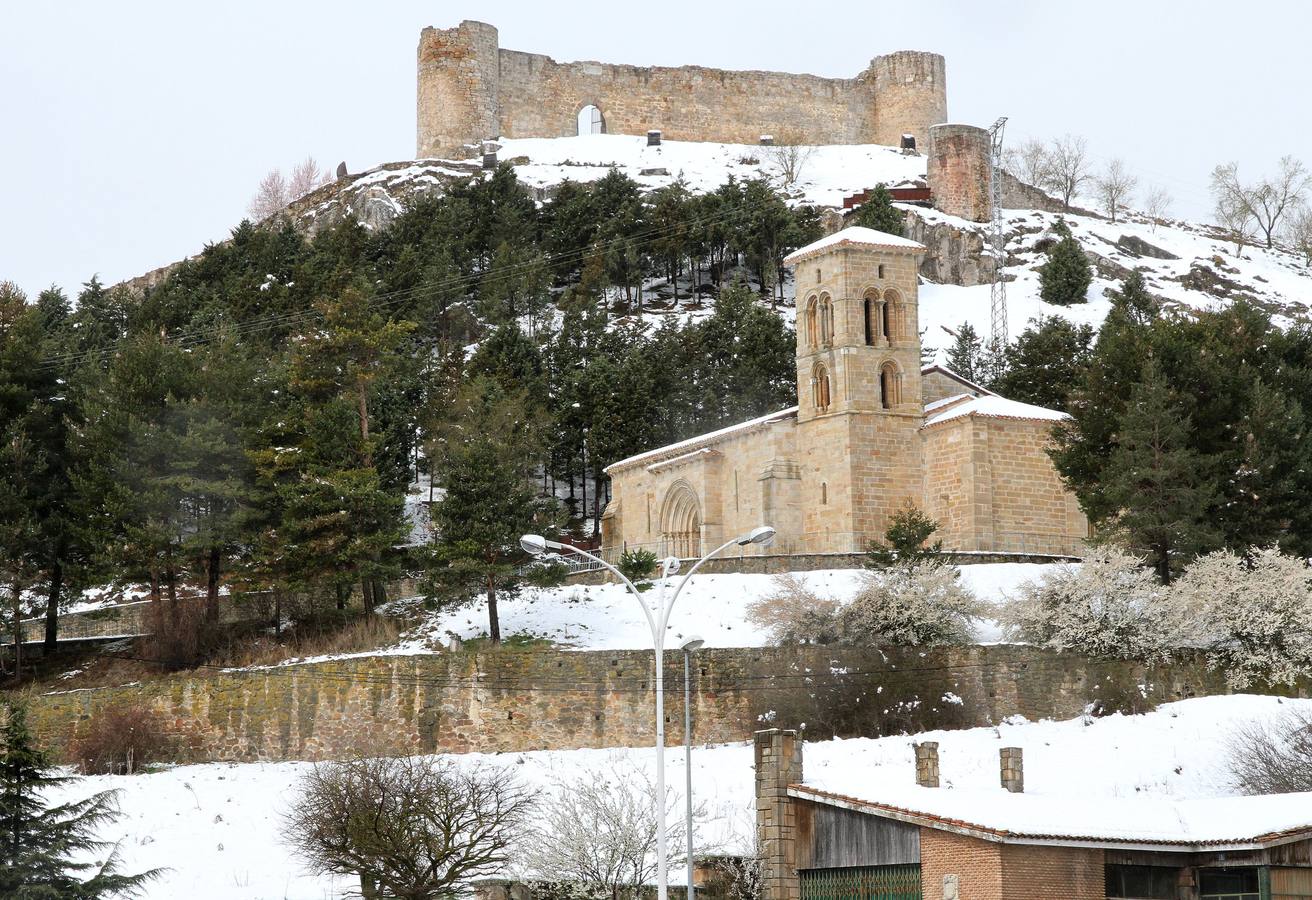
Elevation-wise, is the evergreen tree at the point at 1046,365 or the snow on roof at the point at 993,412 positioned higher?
the evergreen tree at the point at 1046,365

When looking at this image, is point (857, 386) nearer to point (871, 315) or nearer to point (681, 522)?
point (871, 315)

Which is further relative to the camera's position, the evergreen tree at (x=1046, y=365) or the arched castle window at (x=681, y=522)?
the evergreen tree at (x=1046, y=365)

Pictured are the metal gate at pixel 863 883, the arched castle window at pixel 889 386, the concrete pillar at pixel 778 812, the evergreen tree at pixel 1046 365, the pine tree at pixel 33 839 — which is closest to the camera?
the pine tree at pixel 33 839

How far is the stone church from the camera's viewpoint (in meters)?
52.3

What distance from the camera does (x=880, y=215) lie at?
7994cm

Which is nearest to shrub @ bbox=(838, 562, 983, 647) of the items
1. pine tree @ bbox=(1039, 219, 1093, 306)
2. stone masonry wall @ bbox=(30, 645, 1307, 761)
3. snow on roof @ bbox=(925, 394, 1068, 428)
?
stone masonry wall @ bbox=(30, 645, 1307, 761)

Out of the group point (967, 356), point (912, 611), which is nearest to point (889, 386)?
point (912, 611)

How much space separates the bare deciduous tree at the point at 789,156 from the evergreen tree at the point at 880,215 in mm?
14820

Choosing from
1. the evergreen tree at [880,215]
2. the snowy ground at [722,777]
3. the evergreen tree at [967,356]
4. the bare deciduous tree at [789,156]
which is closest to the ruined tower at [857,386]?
the snowy ground at [722,777]

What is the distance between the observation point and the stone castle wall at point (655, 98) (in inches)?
3935

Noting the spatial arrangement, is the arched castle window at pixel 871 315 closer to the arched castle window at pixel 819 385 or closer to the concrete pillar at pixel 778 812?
the arched castle window at pixel 819 385

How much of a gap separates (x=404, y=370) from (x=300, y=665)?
27800 mm

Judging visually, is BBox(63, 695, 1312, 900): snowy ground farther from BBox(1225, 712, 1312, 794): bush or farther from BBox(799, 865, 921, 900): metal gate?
BBox(799, 865, 921, 900): metal gate

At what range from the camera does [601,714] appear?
42188 mm
